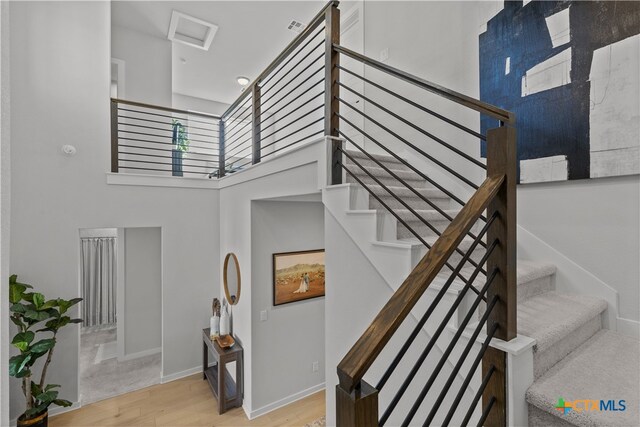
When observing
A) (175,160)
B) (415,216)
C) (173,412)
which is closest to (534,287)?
(415,216)

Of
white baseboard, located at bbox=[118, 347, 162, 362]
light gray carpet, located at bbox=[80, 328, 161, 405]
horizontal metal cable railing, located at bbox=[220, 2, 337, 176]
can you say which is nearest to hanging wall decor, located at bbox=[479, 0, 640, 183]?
horizontal metal cable railing, located at bbox=[220, 2, 337, 176]

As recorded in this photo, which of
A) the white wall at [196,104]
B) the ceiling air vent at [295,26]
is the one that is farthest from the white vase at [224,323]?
the white wall at [196,104]

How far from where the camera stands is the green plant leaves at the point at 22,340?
2689 mm

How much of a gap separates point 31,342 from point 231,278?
1961 millimetres

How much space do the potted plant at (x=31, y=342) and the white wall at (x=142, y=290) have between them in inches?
54.5

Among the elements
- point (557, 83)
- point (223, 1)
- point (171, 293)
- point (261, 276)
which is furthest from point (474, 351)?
point (223, 1)

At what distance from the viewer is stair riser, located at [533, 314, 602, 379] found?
3.92ft

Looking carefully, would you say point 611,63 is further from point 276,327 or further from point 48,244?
point 48,244

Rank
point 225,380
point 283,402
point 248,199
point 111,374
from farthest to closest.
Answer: point 111,374 → point 283,402 → point 225,380 → point 248,199

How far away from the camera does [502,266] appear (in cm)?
109

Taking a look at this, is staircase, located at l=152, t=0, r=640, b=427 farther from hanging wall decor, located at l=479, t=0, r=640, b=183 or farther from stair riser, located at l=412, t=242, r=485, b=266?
hanging wall decor, located at l=479, t=0, r=640, b=183

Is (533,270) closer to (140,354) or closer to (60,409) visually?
(60,409)

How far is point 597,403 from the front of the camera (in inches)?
40.9

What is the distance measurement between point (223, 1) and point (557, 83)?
385 centimetres
